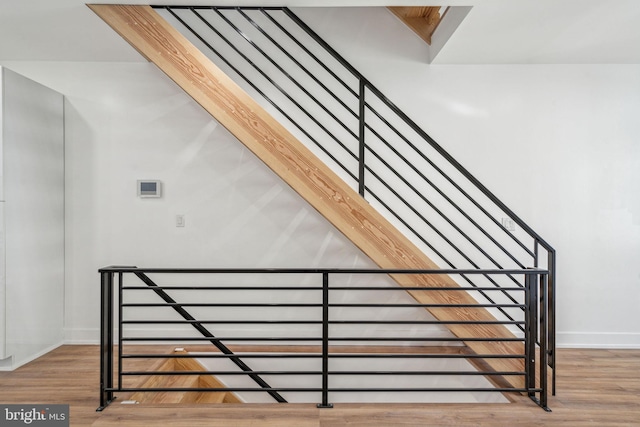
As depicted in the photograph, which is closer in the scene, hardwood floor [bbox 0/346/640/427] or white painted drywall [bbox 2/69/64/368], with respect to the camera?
hardwood floor [bbox 0/346/640/427]

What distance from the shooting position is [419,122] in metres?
3.80

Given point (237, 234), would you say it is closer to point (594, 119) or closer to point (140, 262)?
point (140, 262)

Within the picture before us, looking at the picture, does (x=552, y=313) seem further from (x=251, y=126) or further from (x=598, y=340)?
(x=251, y=126)

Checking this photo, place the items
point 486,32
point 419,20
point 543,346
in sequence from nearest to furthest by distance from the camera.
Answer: point 543,346 → point 486,32 → point 419,20

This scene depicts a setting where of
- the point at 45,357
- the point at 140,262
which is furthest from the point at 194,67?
Answer: the point at 45,357

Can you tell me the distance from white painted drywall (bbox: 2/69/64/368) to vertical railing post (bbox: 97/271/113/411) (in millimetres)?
1165

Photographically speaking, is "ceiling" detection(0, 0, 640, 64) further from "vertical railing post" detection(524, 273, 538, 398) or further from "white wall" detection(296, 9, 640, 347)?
"vertical railing post" detection(524, 273, 538, 398)

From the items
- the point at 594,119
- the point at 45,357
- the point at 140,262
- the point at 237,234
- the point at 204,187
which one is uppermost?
the point at 594,119

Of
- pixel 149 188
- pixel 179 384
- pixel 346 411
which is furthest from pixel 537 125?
pixel 179 384

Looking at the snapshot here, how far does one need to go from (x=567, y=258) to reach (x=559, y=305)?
0.44 m

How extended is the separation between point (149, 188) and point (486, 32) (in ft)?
10.2

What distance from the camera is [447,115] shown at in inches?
150

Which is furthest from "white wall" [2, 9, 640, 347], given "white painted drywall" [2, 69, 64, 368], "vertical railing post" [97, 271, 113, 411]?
"vertical railing post" [97, 271, 113, 411]

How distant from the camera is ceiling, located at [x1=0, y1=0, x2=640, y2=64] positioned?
9.16ft
